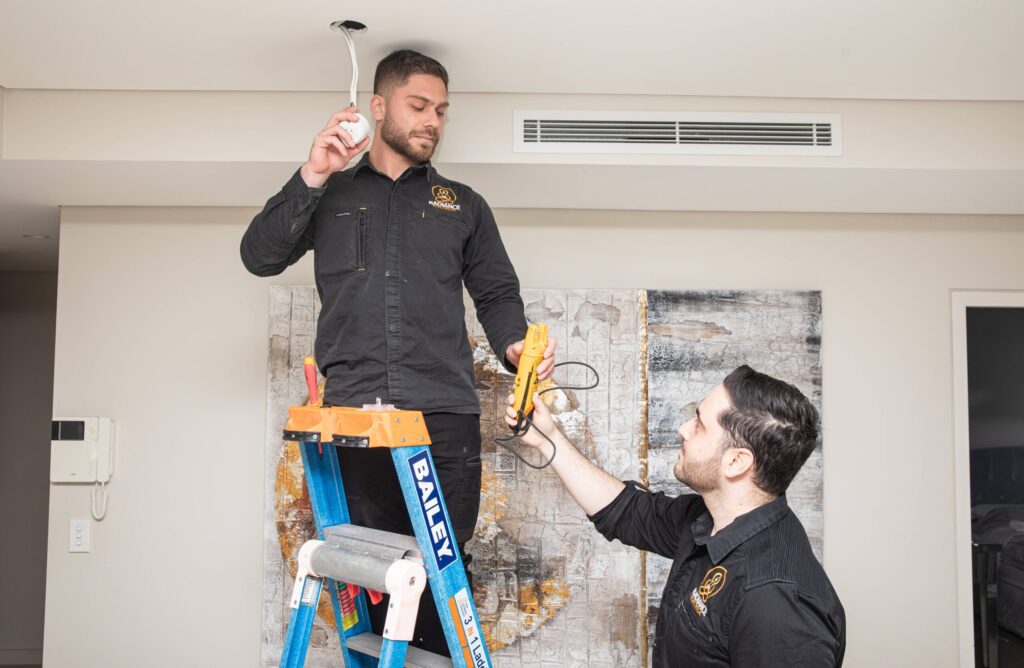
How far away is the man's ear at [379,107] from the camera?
2000 mm

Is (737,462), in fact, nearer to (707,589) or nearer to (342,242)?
(707,589)

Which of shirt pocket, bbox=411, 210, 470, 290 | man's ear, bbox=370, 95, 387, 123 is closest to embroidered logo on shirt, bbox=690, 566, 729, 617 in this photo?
shirt pocket, bbox=411, 210, 470, 290

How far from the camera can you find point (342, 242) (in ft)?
6.07

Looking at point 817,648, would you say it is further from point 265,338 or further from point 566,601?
point 265,338

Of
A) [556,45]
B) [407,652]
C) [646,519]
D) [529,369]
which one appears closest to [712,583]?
[646,519]

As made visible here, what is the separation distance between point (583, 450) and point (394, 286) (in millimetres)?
1597

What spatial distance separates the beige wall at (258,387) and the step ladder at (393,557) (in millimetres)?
1683

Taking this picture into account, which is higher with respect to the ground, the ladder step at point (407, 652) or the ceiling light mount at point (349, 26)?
the ceiling light mount at point (349, 26)

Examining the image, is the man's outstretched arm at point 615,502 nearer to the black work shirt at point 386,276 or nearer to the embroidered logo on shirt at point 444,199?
the black work shirt at point 386,276

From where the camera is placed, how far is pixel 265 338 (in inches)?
128

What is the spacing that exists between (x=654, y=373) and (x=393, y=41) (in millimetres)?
1682

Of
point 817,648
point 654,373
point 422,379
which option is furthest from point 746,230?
point 817,648

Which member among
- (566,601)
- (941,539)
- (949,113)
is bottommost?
(566,601)

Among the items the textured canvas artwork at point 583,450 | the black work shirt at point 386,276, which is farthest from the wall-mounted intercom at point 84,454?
the black work shirt at point 386,276
